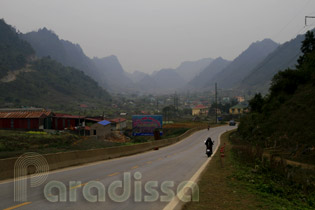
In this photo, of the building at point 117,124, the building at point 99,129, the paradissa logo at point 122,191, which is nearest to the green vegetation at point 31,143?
the building at point 99,129

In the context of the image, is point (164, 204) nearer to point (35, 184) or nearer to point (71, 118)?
point (35, 184)

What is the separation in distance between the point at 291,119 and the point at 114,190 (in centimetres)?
2866

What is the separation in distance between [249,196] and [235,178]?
12.8 ft

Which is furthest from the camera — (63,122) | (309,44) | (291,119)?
(63,122)

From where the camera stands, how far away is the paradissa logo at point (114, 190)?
992 centimetres

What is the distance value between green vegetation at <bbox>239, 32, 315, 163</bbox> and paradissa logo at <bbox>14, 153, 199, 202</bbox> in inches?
666

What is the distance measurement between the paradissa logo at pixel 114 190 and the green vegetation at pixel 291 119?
666 inches

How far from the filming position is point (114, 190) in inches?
441

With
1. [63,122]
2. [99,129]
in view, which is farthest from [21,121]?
[99,129]

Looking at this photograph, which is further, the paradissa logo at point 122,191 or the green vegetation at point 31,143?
the green vegetation at point 31,143

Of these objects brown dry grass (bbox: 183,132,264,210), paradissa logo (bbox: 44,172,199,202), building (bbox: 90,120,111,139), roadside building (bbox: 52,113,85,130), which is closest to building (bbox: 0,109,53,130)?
roadside building (bbox: 52,113,85,130)

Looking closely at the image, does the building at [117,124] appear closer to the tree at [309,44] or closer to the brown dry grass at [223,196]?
the tree at [309,44]

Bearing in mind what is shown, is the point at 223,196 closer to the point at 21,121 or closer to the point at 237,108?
the point at 21,121

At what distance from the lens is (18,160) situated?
1466 centimetres
